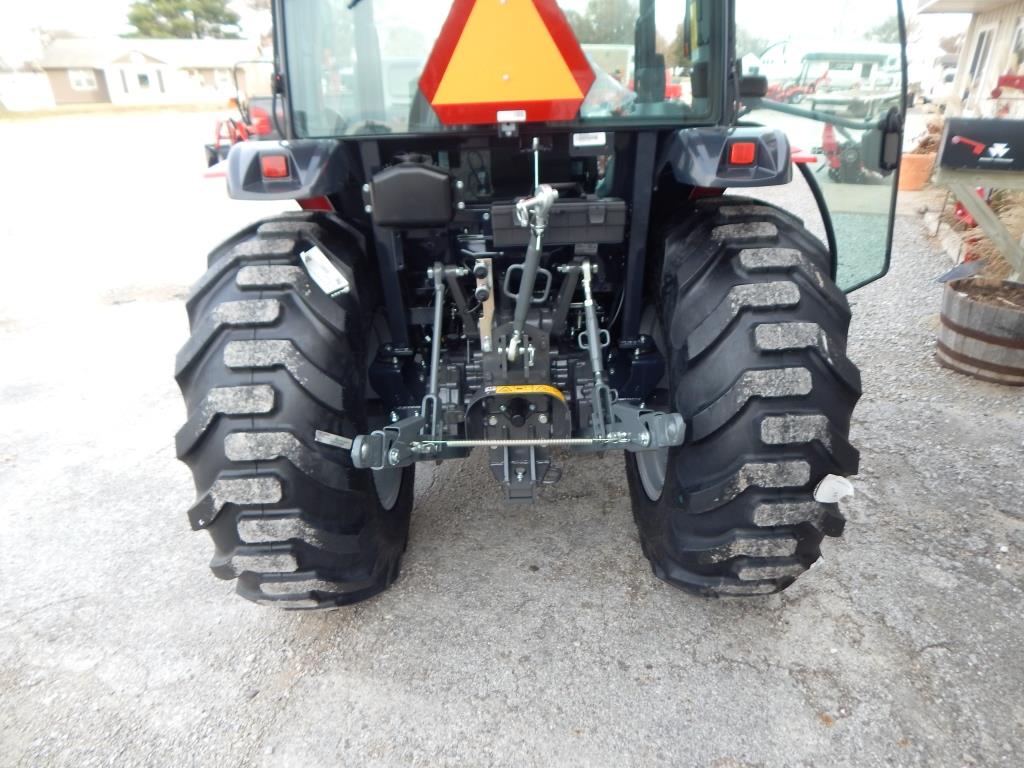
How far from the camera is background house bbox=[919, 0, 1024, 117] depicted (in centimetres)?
1084

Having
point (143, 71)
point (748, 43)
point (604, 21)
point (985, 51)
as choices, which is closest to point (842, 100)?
point (748, 43)

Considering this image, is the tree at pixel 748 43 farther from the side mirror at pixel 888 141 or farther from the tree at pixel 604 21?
the side mirror at pixel 888 141

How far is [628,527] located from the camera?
2.91 metres

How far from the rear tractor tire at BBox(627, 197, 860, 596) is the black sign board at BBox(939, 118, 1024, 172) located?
9.66 ft

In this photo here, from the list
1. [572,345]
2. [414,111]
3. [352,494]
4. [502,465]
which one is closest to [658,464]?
[572,345]

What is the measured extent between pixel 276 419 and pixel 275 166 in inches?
30.5

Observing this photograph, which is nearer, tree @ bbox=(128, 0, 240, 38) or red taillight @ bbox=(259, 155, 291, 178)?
red taillight @ bbox=(259, 155, 291, 178)

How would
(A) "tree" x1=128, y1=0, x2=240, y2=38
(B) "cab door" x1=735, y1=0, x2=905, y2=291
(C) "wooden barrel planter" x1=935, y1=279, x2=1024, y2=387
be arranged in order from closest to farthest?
(B) "cab door" x1=735, y1=0, x2=905, y2=291 → (C) "wooden barrel planter" x1=935, y1=279, x2=1024, y2=387 → (A) "tree" x1=128, y1=0, x2=240, y2=38

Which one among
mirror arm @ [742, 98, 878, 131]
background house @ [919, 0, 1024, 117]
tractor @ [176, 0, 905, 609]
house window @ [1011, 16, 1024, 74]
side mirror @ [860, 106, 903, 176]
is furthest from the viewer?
background house @ [919, 0, 1024, 117]

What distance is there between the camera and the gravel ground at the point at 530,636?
6.57ft

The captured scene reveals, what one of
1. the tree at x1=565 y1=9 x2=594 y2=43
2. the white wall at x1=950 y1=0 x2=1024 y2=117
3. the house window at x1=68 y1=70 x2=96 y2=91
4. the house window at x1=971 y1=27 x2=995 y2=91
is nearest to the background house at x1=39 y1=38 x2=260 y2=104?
the house window at x1=68 y1=70 x2=96 y2=91

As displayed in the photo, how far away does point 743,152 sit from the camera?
6.41 feet

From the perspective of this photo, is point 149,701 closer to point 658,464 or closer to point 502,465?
point 502,465

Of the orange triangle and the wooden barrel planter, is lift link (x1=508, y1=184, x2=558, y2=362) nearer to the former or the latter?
the orange triangle
